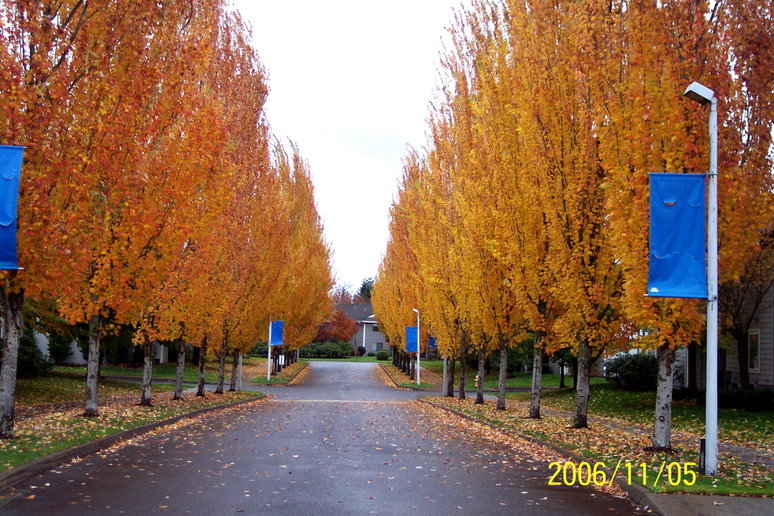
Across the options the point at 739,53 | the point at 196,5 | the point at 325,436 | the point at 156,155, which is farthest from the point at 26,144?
the point at 739,53

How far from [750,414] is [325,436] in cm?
1451

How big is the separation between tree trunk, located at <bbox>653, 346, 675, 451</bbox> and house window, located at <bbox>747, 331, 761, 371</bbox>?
685 inches

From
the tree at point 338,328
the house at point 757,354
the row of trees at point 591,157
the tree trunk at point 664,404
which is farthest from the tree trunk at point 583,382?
the tree at point 338,328

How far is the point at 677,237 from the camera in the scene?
410 inches

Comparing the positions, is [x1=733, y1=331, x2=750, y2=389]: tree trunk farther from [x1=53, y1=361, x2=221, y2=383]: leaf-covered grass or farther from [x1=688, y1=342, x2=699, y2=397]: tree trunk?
[x1=53, y1=361, x2=221, y2=383]: leaf-covered grass

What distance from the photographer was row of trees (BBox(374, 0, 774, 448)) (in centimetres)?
1220

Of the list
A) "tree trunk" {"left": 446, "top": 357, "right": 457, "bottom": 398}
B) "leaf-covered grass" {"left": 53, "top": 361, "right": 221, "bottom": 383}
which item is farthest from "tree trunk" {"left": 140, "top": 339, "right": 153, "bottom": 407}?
"leaf-covered grass" {"left": 53, "top": 361, "right": 221, "bottom": 383}

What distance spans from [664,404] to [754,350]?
1888cm

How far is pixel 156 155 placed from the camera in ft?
55.3

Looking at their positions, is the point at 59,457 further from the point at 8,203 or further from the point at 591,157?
the point at 591,157

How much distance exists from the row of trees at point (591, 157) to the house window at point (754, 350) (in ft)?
16.8

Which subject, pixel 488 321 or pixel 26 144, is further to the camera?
pixel 488 321

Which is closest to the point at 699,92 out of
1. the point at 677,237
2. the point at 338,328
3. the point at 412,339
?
the point at 677,237

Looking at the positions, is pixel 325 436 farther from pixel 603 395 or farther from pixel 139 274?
pixel 603 395
